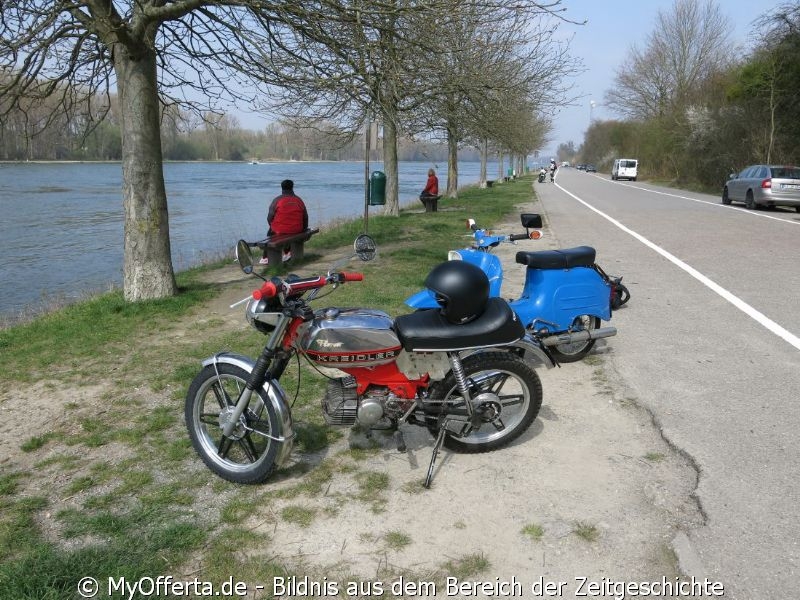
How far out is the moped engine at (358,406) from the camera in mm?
3465

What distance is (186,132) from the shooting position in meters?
10.6

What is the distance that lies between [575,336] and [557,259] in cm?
62

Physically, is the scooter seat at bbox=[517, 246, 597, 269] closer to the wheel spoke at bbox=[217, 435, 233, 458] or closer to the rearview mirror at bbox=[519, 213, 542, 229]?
the rearview mirror at bbox=[519, 213, 542, 229]

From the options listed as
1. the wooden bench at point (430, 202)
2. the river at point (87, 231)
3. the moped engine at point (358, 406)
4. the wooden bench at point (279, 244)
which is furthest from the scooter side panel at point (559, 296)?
the wooden bench at point (430, 202)

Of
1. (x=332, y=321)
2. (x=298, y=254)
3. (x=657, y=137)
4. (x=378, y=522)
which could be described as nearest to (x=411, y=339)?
(x=332, y=321)

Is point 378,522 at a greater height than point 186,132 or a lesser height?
lesser

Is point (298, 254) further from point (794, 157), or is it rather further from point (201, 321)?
point (794, 157)

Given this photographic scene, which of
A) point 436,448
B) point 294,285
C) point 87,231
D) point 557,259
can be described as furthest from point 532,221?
point 87,231

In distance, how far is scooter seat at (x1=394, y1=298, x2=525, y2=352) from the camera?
3.42 metres

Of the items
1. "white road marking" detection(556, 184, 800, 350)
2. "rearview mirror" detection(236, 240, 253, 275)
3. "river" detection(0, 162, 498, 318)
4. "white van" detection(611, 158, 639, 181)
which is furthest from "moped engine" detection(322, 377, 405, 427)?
"white van" detection(611, 158, 639, 181)

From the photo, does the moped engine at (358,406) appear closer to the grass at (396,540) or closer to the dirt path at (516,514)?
the dirt path at (516,514)

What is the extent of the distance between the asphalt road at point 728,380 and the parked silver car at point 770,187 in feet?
27.9

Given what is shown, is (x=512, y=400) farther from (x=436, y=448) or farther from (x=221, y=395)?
(x=221, y=395)

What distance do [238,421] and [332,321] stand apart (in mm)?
737
